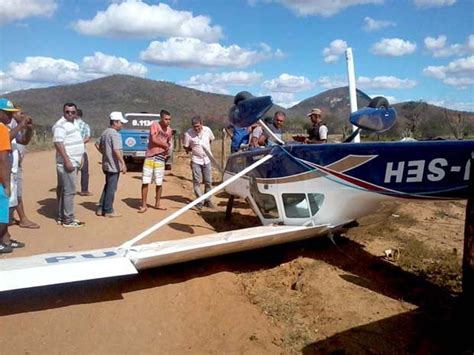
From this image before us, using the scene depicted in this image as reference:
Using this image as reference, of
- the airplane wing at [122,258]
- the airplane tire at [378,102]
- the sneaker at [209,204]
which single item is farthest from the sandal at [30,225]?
the airplane tire at [378,102]

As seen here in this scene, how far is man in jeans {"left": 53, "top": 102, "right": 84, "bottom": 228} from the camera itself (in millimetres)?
6926

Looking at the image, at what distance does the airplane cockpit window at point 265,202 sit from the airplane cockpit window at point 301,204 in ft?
0.72

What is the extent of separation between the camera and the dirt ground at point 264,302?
3.98 m

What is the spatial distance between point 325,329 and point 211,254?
1.52 m

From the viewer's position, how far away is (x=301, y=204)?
5.55 m

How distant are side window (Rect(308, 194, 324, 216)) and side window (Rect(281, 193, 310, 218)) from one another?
A: 0.07 m

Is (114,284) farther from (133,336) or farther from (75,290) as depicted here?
(133,336)

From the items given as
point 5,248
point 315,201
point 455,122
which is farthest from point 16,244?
point 455,122

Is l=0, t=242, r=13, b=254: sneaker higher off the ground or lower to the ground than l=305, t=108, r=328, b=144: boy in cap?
lower

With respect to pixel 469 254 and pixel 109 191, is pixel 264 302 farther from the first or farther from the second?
pixel 109 191

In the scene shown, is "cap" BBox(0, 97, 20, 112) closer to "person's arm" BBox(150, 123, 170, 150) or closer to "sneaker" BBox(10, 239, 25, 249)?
"sneaker" BBox(10, 239, 25, 249)

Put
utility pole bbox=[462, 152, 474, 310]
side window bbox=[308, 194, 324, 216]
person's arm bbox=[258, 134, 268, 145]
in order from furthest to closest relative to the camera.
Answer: person's arm bbox=[258, 134, 268, 145] < side window bbox=[308, 194, 324, 216] < utility pole bbox=[462, 152, 474, 310]

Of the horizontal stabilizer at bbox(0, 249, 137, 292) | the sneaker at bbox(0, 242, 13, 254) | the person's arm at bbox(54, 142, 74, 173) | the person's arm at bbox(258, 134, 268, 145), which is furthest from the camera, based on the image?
the person's arm at bbox(258, 134, 268, 145)

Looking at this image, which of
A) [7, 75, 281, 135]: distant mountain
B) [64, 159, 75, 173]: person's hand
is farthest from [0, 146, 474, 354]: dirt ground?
[7, 75, 281, 135]: distant mountain
